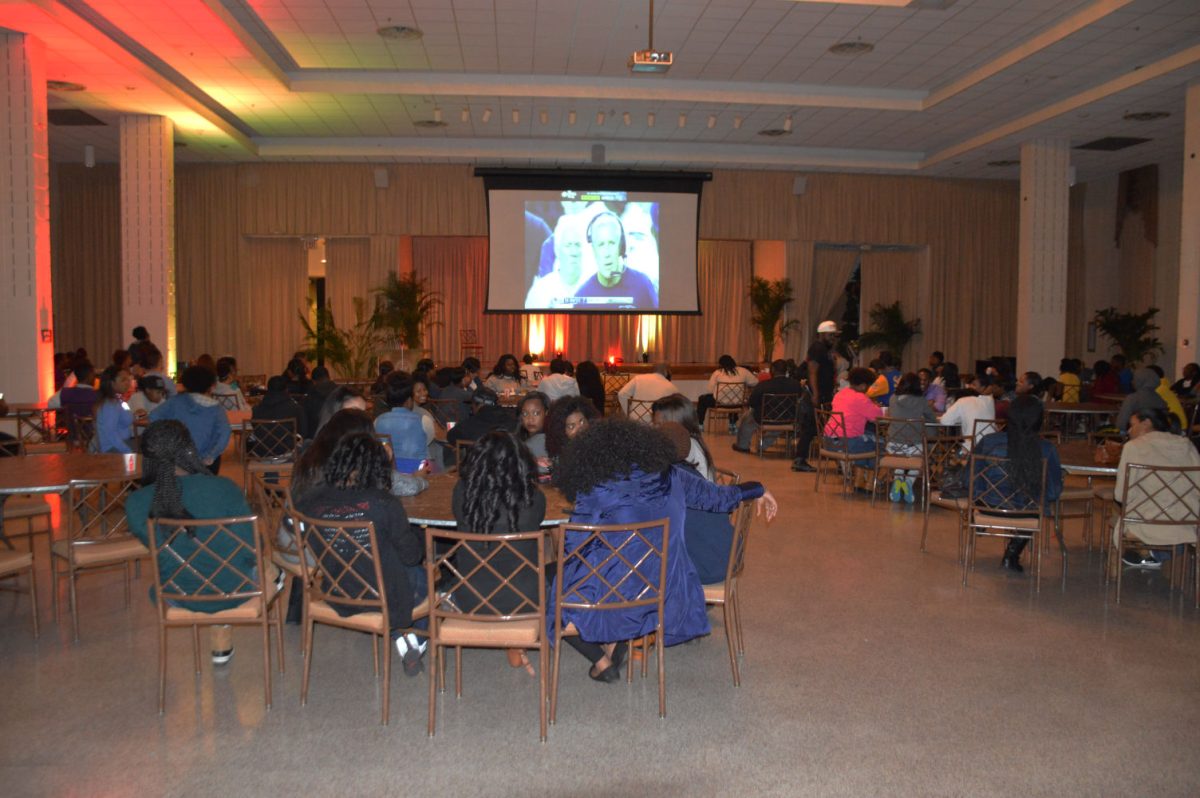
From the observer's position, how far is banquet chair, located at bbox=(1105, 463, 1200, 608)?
17.9 feet

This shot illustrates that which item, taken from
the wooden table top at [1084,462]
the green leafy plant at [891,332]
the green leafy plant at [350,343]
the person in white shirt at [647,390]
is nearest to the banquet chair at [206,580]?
the wooden table top at [1084,462]

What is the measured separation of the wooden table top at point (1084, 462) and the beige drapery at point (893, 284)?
12.3m

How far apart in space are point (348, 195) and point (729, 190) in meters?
6.32

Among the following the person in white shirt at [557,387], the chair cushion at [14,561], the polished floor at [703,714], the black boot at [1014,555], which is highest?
the person in white shirt at [557,387]

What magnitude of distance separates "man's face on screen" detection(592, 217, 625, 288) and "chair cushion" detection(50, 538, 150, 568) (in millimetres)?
11719

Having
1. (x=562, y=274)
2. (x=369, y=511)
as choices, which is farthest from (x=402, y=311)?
(x=369, y=511)

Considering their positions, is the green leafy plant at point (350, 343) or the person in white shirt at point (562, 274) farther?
the person in white shirt at point (562, 274)

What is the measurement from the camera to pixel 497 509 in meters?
3.80

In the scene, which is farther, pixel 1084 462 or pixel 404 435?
pixel 404 435

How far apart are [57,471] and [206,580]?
1.82 m

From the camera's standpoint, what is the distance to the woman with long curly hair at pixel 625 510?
12.5 feet

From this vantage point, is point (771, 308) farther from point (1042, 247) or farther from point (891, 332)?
point (1042, 247)

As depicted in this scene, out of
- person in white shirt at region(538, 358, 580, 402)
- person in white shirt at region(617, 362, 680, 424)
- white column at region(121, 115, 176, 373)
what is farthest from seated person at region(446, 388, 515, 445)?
white column at region(121, 115, 176, 373)

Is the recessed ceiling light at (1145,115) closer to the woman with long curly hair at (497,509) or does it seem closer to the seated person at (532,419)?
the seated person at (532,419)
